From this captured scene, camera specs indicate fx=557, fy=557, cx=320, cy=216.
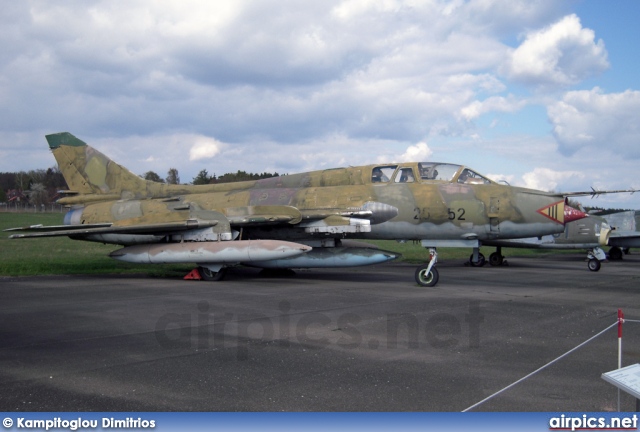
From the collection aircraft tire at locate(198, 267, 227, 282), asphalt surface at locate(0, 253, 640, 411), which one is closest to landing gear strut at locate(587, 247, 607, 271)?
asphalt surface at locate(0, 253, 640, 411)

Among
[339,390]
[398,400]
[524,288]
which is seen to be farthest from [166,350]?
[524,288]

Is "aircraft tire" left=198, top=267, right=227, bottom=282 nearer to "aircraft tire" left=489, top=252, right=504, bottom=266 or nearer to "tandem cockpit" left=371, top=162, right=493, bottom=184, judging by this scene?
"tandem cockpit" left=371, top=162, right=493, bottom=184

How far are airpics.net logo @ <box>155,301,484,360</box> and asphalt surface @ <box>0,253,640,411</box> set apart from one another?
0.09 ft

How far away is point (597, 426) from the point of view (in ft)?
12.0

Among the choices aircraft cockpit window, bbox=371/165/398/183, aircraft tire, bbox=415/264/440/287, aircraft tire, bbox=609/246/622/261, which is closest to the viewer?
aircraft tire, bbox=415/264/440/287

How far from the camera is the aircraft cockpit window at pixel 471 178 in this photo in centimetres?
1457

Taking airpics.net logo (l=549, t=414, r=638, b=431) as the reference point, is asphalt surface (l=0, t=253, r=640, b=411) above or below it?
below

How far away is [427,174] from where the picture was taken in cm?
1491

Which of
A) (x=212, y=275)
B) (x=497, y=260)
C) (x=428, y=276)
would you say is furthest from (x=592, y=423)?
(x=497, y=260)

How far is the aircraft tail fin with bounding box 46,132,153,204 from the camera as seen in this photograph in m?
17.5

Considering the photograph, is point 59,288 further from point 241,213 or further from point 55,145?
point 55,145

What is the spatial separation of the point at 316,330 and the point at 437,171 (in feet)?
26.7

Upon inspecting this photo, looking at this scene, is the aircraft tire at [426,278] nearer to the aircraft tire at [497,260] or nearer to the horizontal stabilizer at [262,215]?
the horizontal stabilizer at [262,215]

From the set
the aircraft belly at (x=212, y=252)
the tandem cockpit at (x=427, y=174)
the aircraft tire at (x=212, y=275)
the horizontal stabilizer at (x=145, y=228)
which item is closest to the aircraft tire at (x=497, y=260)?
the tandem cockpit at (x=427, y=174)
